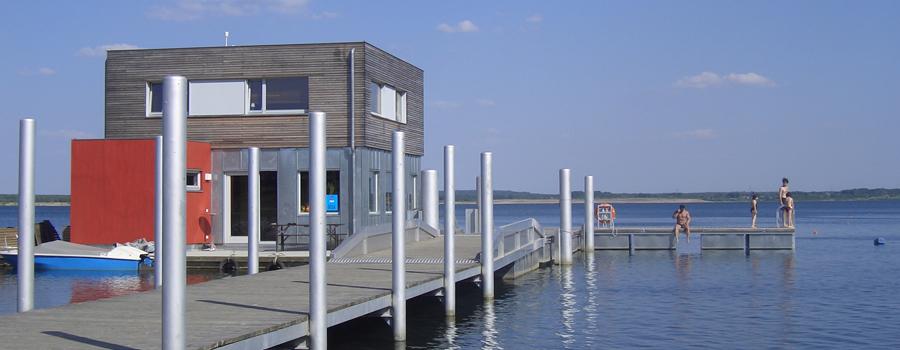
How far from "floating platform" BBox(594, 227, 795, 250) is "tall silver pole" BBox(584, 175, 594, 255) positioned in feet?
6.39

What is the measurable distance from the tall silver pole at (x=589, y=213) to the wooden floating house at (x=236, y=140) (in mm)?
8709

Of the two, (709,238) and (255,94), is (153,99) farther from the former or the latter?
(709,238)

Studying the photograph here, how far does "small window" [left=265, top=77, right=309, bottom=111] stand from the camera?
28.2 metres

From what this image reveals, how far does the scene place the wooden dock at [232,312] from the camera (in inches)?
409

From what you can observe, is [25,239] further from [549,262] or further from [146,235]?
[549,262]

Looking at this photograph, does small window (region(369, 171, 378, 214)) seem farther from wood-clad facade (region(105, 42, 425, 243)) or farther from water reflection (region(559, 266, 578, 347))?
water reflection (region(559, 266, 578, 347))

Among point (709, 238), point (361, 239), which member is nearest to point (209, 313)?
point (361, 239)

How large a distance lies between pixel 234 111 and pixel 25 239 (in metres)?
16.1

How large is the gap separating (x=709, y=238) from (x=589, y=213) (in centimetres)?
546

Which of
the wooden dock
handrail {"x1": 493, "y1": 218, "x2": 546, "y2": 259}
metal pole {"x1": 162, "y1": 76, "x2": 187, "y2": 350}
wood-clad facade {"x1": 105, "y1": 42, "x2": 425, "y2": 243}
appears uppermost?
wood-clad facade {"x1": 105, "y1": 42, "x2": 425, "y2": 243}


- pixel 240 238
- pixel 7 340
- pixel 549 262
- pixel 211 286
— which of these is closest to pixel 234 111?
pixel 240 238

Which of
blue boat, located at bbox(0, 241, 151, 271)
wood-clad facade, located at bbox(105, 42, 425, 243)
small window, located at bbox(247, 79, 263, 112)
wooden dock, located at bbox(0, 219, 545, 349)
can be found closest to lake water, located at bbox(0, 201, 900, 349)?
blue boat, located at bbox(0, 241, 151, 271)

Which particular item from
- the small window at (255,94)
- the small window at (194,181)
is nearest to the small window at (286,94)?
the small window at (255,94)

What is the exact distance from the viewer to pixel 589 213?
35.7m
